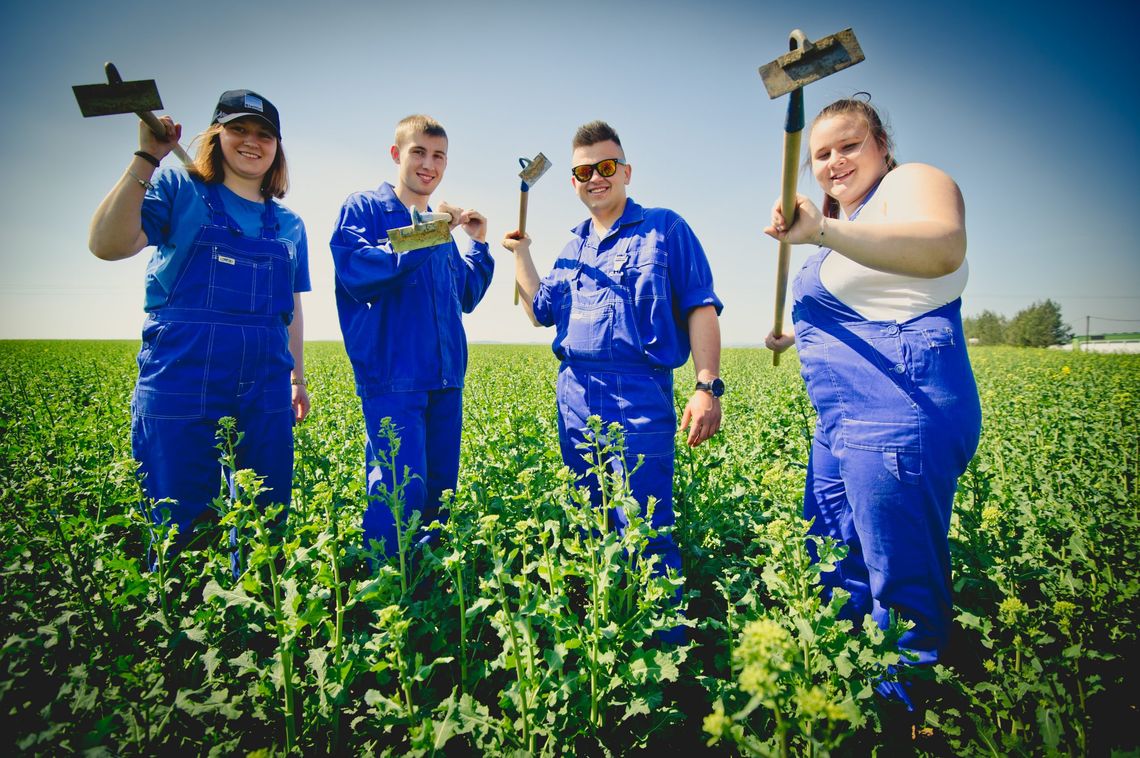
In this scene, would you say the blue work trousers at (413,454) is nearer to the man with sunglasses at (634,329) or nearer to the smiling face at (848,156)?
the man with sunglasses at (634,329)

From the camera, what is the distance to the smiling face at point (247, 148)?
2.43 metres

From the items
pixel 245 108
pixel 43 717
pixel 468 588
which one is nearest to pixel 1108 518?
pixel 468 588

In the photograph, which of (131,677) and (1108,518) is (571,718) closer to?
(131,677)

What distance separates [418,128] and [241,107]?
0.86 metres

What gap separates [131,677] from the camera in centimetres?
141

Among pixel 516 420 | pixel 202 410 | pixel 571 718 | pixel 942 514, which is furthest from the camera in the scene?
pixel 516 420

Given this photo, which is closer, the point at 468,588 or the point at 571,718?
the point at 571,718

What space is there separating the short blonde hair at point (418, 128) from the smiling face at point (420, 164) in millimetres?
12

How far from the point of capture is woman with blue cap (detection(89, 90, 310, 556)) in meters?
2.21

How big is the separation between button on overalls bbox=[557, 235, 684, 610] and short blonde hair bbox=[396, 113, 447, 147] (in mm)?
1132

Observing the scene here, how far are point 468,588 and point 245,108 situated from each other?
266cm

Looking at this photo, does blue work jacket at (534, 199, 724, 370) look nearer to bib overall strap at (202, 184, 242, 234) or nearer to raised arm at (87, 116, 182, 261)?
bib overall strap at (202, 184, 242, 234)

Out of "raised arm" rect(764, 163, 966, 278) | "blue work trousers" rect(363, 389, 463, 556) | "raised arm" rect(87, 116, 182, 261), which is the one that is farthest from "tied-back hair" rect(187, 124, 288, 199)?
"raised arm" rect(764, 163, 966, 278)

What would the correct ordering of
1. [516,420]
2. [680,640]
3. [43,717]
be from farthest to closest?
[516,420]
[680,640]
[43,717]
